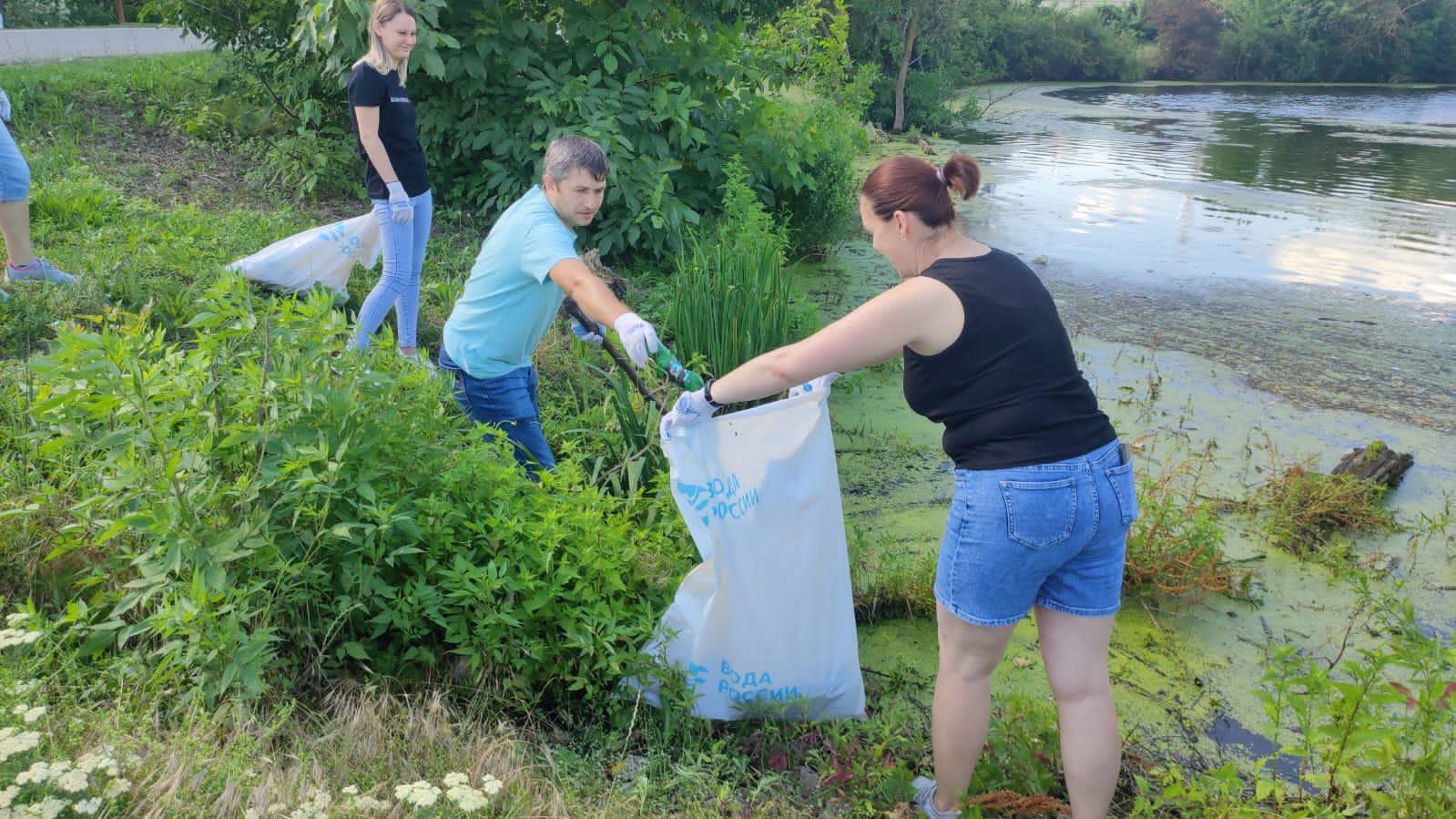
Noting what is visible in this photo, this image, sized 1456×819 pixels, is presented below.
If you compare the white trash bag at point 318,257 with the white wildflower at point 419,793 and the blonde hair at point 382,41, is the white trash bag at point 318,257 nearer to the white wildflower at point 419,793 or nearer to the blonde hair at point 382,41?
the blonde hair at point 382,41

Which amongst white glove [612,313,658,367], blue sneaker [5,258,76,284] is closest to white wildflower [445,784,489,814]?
white glove [612,313,658,367]

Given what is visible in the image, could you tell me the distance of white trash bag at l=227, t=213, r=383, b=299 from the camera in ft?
15.4

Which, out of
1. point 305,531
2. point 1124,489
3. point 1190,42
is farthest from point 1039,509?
point 1190,42

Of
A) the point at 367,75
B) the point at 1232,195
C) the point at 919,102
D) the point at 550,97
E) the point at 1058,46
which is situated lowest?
the point at 1232,195

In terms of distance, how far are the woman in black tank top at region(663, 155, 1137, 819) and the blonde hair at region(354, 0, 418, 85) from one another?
2862 mm

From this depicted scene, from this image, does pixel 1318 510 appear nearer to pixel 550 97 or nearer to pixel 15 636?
pixel 15 636

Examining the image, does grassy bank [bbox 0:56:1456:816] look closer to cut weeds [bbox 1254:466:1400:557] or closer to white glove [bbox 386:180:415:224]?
cut weeds [bbox 1254:466:1400:557]

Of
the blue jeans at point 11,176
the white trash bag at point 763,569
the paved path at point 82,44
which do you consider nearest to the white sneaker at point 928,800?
the white trash bag at point 763,569

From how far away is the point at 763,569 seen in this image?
247 cm

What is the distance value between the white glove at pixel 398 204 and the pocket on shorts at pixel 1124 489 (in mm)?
3331

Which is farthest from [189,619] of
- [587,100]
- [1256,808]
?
[587,100]

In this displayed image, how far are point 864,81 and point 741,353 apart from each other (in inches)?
350

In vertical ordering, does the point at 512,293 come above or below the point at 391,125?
below

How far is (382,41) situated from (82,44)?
40.1 ft
